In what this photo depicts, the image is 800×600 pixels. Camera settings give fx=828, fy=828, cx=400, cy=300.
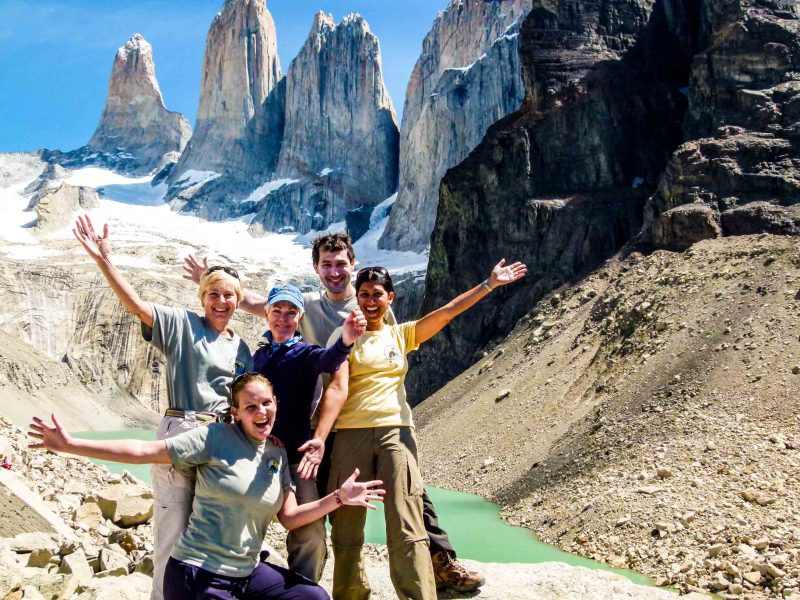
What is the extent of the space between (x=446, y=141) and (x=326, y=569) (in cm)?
9638

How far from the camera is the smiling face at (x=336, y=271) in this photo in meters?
6.50

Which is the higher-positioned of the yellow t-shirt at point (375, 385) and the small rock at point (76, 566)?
the yellow t-shirt at point (375, 385)

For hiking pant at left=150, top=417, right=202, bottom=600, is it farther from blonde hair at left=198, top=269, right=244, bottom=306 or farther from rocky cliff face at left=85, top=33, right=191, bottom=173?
rocky cliff face at left=85, top=33, right=191, bottom=173


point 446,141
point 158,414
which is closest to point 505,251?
point 158,414

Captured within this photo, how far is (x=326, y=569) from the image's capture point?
881 centimetres

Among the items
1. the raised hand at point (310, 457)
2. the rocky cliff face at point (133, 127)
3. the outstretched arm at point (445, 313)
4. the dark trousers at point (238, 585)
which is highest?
the rocky cliff face at point (133, 127)

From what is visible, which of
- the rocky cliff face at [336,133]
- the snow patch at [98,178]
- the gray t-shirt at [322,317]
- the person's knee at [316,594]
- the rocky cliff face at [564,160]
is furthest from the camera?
the snow patch at [98,178]

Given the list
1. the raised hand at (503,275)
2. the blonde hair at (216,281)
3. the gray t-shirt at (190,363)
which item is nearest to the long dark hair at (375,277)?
the blonde hair at (216,281)

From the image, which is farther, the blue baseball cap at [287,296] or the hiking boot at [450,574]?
the hiking boot at [450,574]

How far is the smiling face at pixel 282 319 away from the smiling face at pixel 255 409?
0.81 metres

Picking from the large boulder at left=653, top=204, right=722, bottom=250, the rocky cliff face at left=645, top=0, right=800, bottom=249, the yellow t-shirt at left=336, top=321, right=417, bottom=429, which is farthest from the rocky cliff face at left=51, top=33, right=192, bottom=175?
the yellow t-shirt at left=336, top=321, right=417, bottom=429

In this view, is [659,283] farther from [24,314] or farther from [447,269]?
[24,314]

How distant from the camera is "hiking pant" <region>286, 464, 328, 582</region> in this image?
568cm

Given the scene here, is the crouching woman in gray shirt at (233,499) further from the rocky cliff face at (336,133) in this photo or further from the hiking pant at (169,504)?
the rocky cliff face at (336,133)
